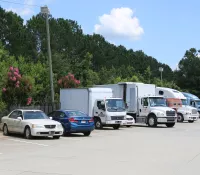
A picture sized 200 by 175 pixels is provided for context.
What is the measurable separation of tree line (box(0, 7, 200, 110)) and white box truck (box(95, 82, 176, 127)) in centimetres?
711

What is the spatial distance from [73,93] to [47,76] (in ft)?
30.1

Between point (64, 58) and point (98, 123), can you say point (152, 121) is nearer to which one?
point (98, 123)

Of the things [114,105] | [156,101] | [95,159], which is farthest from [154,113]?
[95,159]

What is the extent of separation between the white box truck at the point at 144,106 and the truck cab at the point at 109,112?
11.9ft

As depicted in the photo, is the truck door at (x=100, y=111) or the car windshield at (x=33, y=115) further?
the truck door at (x=100, y=111)

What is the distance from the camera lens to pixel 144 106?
31.3 metres

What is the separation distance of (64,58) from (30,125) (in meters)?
42.4

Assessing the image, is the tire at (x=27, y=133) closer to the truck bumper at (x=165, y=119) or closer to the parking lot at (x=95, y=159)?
the parking lot at (x=95, y=159)

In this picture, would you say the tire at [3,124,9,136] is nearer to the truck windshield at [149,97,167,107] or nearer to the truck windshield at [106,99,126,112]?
the truck windshield at [106,99,126,112]

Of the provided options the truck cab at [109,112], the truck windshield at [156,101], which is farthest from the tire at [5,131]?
the truck windshield at [156,101]

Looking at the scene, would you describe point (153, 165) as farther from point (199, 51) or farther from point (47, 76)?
point (199, 51)

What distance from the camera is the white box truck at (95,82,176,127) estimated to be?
99.9ft

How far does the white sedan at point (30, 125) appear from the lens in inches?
765

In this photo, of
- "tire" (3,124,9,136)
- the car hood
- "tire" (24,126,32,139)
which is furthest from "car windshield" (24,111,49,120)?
"tire" (3,124,9,136)
